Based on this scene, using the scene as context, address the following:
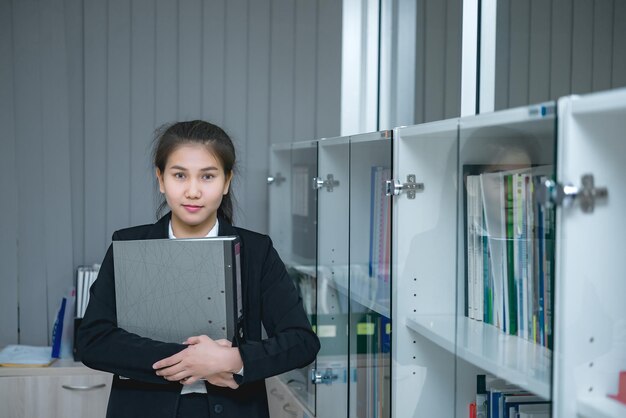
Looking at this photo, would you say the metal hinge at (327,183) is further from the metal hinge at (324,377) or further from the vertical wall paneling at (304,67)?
the vertical wall paneling at (304,67)

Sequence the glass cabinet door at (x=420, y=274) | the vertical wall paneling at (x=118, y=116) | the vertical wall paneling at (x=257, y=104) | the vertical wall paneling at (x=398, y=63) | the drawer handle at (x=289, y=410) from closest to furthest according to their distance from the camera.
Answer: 1. the glass cabinet door at (x=420, y=274)
2. the vertical wall paneling at (x=398, y=63)
3. the drawer handle at (x=289, y=410)
4. the vertical wall paneling at (x=118, y=116)
5. the vertical wall paneling at (x=257, y=104)

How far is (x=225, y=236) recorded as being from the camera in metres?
1.70

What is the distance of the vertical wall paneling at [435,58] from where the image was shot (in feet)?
6.68

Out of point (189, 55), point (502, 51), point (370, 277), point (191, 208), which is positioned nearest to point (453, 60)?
point (502, 51)

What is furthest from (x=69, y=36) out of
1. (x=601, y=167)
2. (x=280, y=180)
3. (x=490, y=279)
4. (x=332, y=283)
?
(x=601, y=167)

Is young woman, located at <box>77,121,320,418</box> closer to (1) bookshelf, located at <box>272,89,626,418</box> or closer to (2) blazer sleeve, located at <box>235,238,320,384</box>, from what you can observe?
(2) blazer sleeve, located at <box>235,238,320,384</box>

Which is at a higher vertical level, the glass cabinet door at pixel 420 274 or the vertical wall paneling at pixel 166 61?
the vertical wall paneling at pixel 166 61

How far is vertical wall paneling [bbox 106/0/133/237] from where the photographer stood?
3.40 meters

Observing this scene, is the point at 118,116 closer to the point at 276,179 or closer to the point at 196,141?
the point at 276,179

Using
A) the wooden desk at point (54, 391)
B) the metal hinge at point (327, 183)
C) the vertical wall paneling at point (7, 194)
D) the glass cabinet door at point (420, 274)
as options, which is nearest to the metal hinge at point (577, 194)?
the glass cabinet door at point (420, 274)

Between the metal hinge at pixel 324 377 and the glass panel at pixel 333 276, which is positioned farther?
the metal hinge at pixel 324 377

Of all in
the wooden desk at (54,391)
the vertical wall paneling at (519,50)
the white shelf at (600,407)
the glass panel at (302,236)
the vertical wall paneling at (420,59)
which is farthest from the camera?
the wooden desk at (54,391)

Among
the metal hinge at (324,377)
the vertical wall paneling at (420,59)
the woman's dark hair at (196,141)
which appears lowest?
the metal hinge at (324,377)

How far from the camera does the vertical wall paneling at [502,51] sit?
1.53 meters
